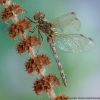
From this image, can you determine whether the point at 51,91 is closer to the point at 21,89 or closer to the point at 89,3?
the point at 21,89

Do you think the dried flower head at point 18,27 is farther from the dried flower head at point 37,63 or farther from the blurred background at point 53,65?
the blurred background at point 53,65

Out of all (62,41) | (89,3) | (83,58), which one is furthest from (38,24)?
(89,3)

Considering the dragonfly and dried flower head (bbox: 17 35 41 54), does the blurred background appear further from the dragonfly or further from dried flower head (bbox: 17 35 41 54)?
dried flower head (bbox: 17 35 41 54)

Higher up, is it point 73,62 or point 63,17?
point 63,17

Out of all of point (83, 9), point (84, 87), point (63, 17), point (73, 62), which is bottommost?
point (84, 87)

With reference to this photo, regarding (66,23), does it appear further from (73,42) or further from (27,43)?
(27,43)

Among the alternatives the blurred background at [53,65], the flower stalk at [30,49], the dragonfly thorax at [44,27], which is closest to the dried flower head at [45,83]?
the flower stalk at [30,49]

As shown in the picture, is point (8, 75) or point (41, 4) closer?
point (8, 75)
